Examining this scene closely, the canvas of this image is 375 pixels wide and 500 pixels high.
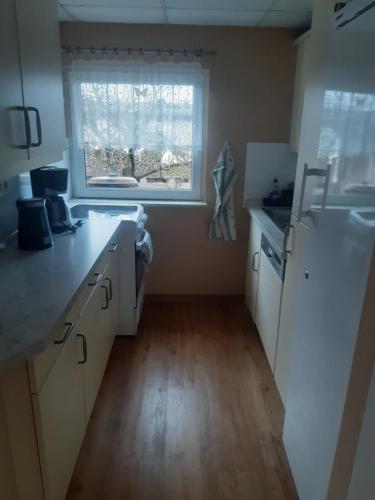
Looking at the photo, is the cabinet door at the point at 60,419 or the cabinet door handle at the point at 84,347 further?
the cabinet door handle at the point at 84,347

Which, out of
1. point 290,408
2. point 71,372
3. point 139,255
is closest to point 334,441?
point 290,408

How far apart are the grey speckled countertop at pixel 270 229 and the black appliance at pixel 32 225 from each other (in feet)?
3.99

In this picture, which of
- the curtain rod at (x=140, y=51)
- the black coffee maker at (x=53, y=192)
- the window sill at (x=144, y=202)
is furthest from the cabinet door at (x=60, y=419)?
the curtain rod at (x=140, y=51)

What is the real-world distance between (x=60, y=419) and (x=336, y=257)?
1.12 meters

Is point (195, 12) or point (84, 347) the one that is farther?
point (195, 12)

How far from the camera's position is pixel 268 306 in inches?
93.7

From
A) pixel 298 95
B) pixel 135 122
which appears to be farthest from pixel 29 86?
pixel 298 95

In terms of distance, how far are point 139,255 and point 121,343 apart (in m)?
0.64

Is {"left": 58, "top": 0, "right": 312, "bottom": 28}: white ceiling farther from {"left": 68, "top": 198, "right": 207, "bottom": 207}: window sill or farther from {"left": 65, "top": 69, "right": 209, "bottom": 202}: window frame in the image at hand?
{"left": 68, "top": 198, "right": 207, "bottom": 207}: window sill

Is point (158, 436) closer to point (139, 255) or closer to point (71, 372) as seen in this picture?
point (71, 372)

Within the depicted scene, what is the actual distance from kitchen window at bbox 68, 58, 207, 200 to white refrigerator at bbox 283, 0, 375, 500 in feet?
4.81

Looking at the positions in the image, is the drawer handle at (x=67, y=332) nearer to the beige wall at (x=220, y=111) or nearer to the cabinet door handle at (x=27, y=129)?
the cabinet door handle at (x=27, y=129)

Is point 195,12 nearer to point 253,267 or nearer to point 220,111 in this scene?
point 220,111

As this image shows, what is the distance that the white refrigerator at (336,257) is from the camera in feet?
3.34
